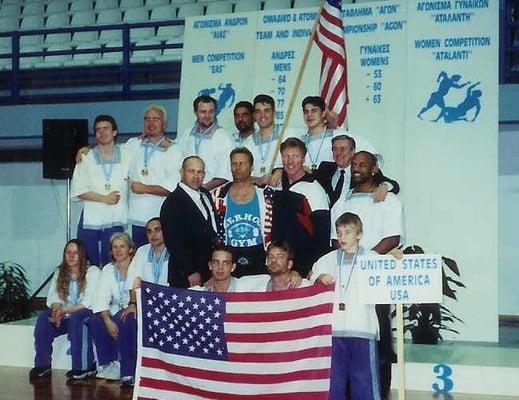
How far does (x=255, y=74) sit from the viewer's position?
28.9 feet

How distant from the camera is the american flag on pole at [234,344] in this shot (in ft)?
17.2

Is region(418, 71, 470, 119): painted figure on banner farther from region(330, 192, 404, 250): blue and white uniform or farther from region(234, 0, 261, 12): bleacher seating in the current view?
region(234, 0, 261, 12): bleacher seating

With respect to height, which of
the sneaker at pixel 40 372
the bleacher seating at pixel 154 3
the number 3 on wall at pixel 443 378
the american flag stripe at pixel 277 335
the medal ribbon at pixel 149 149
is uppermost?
the bleacher seating at pixel 154 3

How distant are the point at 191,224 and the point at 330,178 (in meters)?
1.21

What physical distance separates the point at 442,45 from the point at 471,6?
0.44 metres

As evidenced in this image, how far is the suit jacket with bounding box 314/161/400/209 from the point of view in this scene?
632cm

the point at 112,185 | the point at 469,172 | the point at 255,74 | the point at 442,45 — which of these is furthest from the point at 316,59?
the point at 112,185

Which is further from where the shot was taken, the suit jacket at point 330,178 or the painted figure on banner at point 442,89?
the painted figure on banner at point 442,89

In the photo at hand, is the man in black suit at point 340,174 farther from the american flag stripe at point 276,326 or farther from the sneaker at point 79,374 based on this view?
the sneaker at point 79,374

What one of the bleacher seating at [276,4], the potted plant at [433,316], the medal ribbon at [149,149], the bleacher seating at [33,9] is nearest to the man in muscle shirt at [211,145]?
the medal ribbon at [149,149]

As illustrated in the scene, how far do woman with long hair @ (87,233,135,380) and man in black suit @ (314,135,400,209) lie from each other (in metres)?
1.82

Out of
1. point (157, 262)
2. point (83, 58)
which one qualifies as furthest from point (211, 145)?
point (83, 58)

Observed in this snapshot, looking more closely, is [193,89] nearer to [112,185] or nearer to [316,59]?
[316,59]

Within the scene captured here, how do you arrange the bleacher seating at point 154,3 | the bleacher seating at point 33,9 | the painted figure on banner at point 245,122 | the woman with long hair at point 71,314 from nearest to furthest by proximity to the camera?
the painted figure on banner at point 245,122
the woman with long hair at point 71,314
the bleacher seating at point 154,3
the bleacher seating at point 33,9
